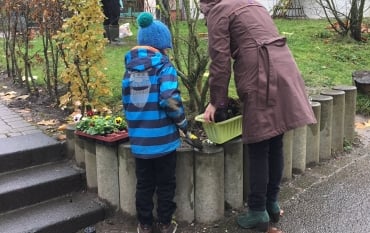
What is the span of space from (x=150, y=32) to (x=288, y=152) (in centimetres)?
175

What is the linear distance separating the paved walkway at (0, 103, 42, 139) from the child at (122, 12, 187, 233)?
1609 millimetres

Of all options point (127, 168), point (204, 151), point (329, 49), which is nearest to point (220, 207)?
point (204, 151)

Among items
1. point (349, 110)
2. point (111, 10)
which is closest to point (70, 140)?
point (349, 110)

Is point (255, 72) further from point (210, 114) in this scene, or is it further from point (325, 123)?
point (325, 123)

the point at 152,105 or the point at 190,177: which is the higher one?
the point at 152,105

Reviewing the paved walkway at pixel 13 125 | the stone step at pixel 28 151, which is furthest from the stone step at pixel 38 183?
the paved walkway at pixel 13 125

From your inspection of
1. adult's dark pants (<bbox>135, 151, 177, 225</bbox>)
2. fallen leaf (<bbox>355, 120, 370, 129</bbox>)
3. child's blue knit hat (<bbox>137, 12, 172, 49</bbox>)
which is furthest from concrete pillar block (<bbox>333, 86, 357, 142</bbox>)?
child's blue knit hat (<bbox>137, 12, 172, 49</bbox>)

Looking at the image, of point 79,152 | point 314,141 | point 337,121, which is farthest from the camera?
point 337,121

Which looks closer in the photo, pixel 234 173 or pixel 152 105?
pixel 152 105

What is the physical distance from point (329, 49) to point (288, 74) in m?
6.34

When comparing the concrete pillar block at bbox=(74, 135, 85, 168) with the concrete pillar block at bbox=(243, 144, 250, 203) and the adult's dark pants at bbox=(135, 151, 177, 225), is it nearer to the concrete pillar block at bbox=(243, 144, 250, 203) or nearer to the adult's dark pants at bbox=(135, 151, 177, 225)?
the adult's dark pants at bbox=(135, 151, 177, 225)

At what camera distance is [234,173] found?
394cm

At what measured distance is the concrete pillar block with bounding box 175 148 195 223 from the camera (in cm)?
372

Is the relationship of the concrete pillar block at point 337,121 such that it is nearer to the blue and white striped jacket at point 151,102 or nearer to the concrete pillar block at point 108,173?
the blue and white striped jacket at point 151,102
